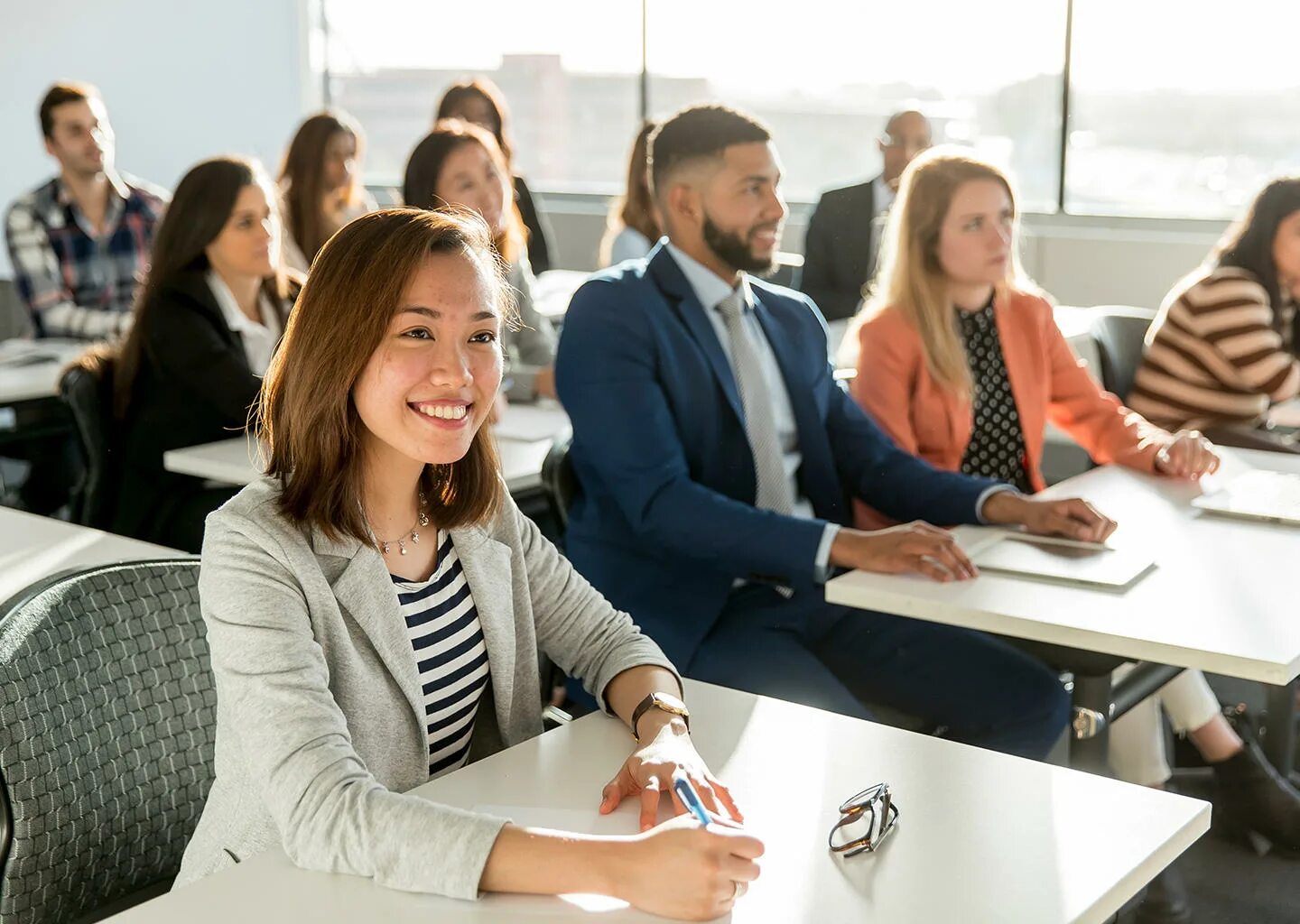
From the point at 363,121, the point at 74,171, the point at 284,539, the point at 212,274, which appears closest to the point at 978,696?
the point at 284,539

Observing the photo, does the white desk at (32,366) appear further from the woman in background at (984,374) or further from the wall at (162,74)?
the wall at (162,74)

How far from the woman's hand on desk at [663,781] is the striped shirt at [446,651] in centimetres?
23

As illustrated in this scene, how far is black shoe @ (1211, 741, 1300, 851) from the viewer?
2.76 metres

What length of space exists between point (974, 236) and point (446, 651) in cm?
184

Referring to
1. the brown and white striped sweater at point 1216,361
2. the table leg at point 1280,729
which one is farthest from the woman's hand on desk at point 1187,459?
the brown and white striped sweater at point 1216,361

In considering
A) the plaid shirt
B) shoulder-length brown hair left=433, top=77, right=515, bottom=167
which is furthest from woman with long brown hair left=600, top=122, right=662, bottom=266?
the plaid shirt

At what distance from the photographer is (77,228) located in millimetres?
5172

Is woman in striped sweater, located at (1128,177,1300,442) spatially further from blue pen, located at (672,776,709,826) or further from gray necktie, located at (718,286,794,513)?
blue pen, located at (672,776,709,826)

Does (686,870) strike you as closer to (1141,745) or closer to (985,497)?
(985,497)

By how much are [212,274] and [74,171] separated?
212 cm

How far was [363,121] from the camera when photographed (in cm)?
880

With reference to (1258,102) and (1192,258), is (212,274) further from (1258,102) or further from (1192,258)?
(1258,102)

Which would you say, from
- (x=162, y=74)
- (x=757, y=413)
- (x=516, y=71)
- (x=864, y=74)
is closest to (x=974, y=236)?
(x=757, y=413)

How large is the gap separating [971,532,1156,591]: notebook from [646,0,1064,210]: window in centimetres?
418
